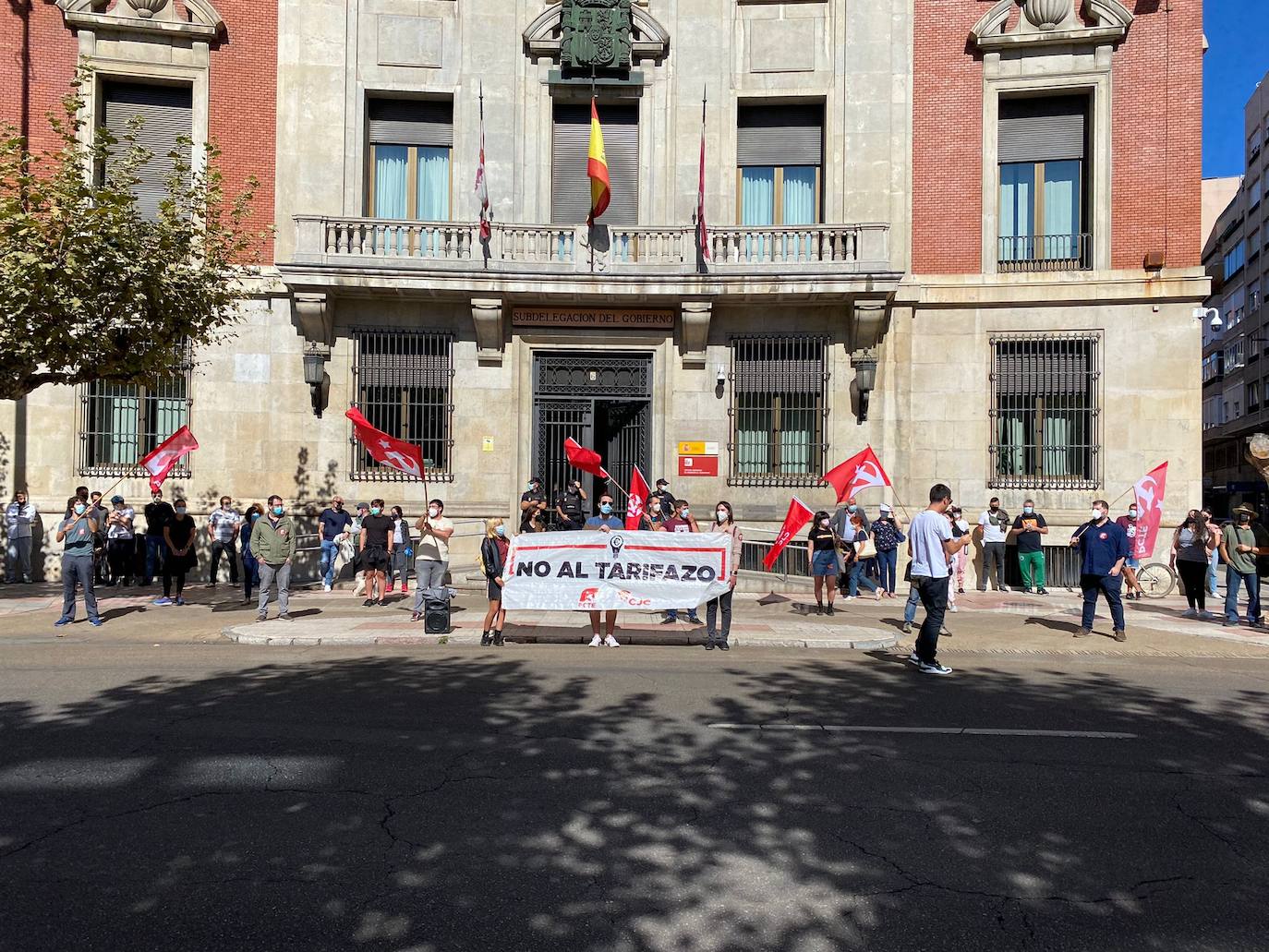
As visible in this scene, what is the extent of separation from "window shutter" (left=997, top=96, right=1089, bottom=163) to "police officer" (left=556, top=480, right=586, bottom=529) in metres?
11.8

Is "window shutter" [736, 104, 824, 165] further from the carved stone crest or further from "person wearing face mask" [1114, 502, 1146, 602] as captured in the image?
"person wearing face mask" [1114, 502, 1146, 602]

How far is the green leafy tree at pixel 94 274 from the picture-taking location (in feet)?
41.0

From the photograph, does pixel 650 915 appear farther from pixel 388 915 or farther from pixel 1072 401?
pixel 1072 401

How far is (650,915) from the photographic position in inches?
147

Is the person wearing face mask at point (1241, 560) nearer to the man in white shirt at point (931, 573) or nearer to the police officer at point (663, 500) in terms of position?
the man in white shirt at point (931, 573)

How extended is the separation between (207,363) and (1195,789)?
18553 millimetres

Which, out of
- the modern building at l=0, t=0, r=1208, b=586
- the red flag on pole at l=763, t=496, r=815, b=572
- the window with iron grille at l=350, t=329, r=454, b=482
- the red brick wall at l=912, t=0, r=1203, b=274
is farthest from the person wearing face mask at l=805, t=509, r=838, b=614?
the window with iron grille at l=350, t=329, r=454, b=482

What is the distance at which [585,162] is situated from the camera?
19.4 m

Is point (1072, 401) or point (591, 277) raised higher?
point (591, 277)

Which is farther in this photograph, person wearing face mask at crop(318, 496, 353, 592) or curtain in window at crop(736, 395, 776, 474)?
curtain in window at crop(736, 395, 776, 474)

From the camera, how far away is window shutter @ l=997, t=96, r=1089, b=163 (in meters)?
18.9

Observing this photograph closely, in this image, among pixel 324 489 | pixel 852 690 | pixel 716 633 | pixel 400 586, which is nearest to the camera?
pixel 852 690

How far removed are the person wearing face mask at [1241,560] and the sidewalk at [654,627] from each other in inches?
18.1

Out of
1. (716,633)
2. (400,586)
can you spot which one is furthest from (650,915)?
(400,586)
